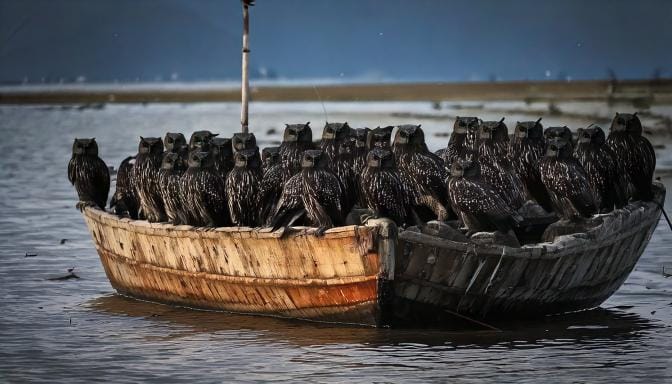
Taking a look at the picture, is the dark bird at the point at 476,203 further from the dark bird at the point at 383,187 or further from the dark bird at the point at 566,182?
the dark bird at the point at 566,182

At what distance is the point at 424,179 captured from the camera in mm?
20500

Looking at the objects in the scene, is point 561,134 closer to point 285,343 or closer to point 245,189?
point 245,189

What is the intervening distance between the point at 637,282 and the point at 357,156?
213 inches

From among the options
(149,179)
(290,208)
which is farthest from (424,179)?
(149,179)

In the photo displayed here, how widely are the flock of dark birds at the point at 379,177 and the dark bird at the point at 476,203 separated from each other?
12mm

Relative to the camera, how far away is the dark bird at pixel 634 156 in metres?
22.4

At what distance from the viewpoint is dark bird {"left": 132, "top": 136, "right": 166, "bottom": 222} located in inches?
870

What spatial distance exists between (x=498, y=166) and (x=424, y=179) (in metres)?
1.41

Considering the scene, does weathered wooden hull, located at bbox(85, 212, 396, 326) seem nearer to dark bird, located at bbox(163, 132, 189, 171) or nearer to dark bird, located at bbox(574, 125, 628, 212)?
dark bird, located at bbox(163, 132, 189, 171)

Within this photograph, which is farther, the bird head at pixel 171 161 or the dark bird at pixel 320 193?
the bird head at pixel 171 161

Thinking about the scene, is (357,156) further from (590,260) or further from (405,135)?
(590,260)

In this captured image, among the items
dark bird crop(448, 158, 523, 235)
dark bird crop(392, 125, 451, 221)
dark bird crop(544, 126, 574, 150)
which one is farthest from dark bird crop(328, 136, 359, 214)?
dark bird crop(544, 126, 574, 150)

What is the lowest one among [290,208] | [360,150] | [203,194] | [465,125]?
[290,208]

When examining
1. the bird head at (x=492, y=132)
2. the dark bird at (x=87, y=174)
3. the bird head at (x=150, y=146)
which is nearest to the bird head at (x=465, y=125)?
the bird head at (x=492, y=132)
